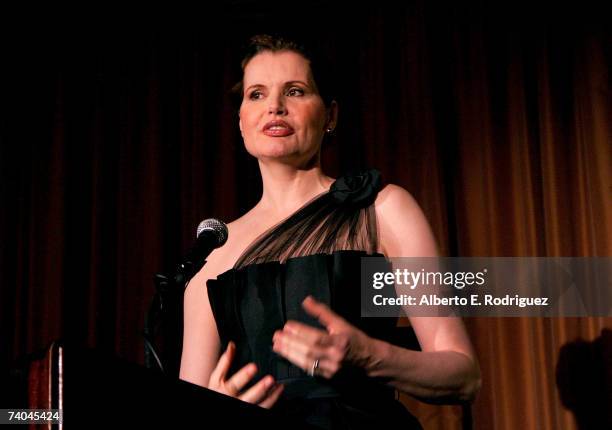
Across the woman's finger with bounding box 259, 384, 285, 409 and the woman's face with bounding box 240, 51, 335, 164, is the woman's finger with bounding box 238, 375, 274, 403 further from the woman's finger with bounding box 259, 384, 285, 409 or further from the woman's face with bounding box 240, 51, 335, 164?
the woman's face with bounding box 240, 51, 335, 164

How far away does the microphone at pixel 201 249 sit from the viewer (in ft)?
4.53

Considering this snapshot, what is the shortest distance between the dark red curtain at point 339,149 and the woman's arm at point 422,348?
28.0 inches

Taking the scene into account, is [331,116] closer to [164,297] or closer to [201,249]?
[201,249]

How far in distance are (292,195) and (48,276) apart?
3.62 feet

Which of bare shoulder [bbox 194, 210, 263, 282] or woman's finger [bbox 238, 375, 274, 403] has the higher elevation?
bare shoulder [bbox 194, 210, 263, 282]

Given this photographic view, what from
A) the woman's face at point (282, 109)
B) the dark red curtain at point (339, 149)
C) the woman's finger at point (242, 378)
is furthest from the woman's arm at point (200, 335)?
the dark red curtain at point (339, 149)

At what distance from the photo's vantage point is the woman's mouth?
1769 millimetres

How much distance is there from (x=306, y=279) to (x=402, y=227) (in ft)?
0.74

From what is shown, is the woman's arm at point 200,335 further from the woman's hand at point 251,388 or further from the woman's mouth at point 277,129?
the woman's hand at point 251,388

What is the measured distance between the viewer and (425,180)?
94.7 inches

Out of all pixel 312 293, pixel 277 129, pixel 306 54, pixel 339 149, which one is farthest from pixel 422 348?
pixel 339 149

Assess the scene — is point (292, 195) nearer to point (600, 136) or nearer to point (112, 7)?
point (600, 136)

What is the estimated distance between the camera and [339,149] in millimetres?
2562

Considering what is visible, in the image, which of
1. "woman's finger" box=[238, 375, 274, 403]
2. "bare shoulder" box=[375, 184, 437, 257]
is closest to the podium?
"woman's finger" box=[238, 375, 274, 403]
